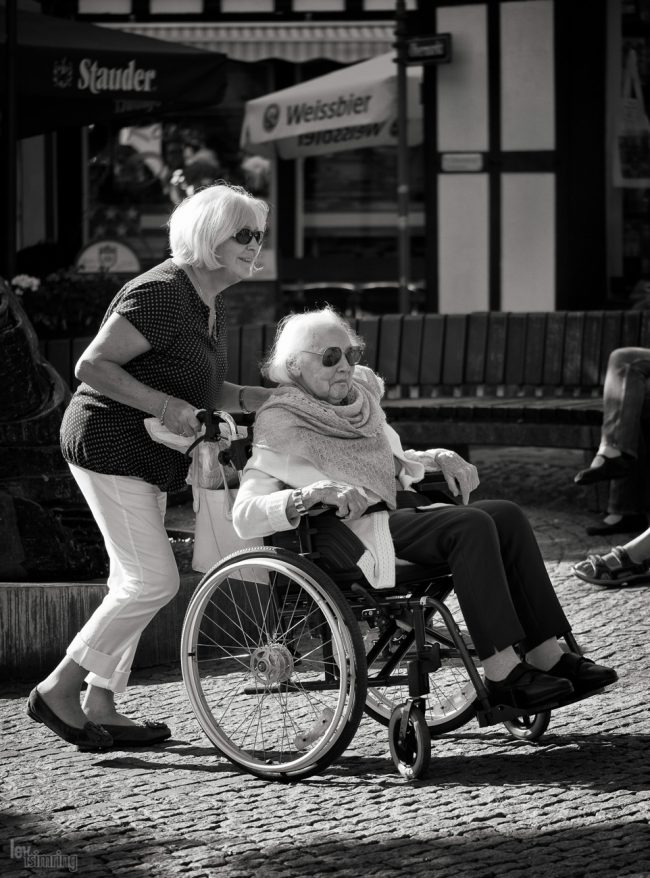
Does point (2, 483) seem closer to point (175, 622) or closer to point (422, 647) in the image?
point (175, 622)

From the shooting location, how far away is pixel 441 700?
506 centimetres

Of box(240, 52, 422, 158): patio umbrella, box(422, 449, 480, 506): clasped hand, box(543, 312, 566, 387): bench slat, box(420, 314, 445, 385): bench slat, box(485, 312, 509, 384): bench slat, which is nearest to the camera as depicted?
box(422, 449, 480, 506): clasped hand

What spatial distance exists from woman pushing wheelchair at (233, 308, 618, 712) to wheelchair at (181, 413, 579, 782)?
0.07 meters

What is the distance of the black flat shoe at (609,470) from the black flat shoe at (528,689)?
10.2 ft

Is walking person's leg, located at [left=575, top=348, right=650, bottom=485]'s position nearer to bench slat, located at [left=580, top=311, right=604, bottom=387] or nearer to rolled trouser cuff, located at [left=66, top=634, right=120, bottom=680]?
bench slat, located at [left=580, top=311, right=604, bottom=387]

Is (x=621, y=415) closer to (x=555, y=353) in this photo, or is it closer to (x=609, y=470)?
(x=609, y=470)

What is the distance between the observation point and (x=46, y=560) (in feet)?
19.9

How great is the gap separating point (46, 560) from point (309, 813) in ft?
7.26

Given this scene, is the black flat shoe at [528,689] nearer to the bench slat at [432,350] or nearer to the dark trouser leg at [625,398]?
the dark trouser leg at [625,398]

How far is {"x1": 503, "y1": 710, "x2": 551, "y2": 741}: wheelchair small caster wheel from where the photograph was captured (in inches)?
182

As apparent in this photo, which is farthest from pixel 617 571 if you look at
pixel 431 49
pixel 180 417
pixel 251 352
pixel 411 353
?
pixel 431 49

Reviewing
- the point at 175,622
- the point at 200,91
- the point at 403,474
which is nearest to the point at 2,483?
the point at 175,622

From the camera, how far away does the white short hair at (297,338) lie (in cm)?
467

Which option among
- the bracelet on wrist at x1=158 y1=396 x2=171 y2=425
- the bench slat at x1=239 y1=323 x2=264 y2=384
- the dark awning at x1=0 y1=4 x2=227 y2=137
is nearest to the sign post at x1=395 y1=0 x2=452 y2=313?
the dark awning at x1=0 y1=4 x2=227 y2=137
